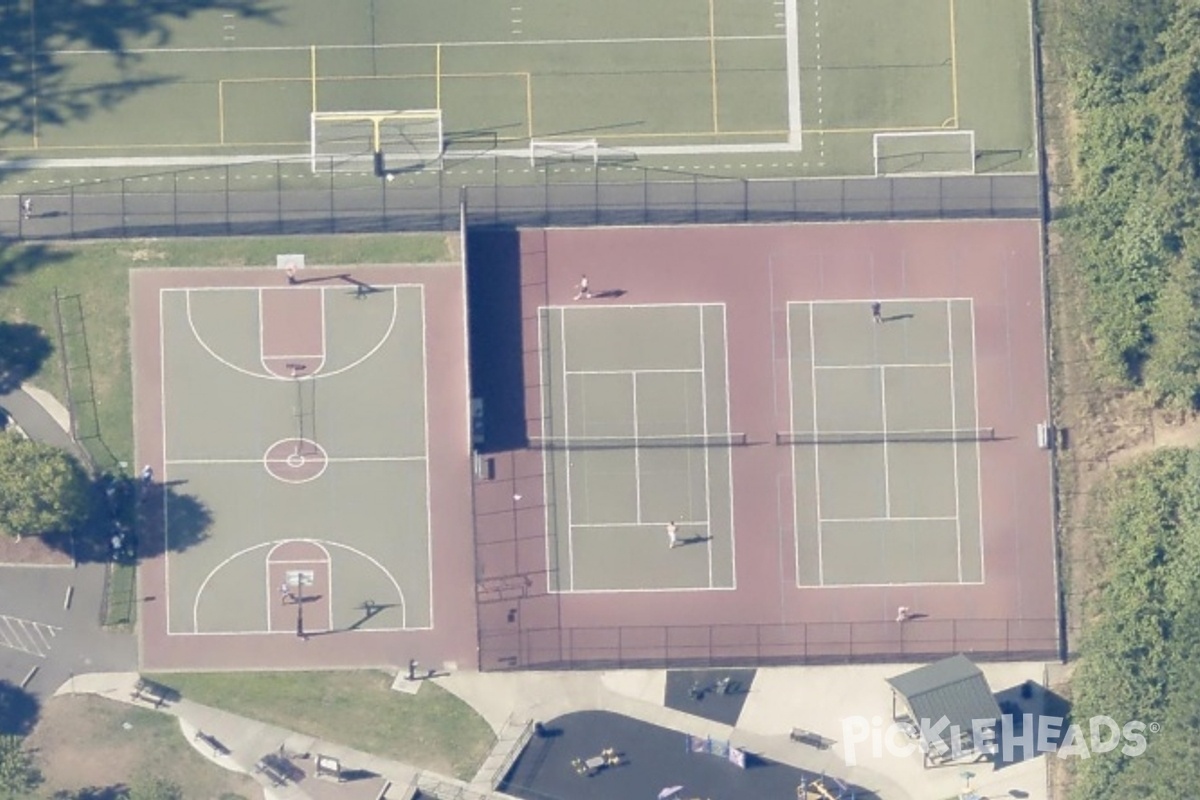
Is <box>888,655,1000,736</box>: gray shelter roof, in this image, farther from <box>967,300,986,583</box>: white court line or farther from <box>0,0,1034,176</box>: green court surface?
<box>0,0,1034,176</box>: green court surface

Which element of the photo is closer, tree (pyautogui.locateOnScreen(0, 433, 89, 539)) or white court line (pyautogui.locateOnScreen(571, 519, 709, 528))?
tree (pyautogui.locateOnScreen(0, 433, 89, 539))

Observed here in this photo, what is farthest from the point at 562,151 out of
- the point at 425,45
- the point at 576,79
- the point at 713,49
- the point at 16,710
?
the point at 16,710

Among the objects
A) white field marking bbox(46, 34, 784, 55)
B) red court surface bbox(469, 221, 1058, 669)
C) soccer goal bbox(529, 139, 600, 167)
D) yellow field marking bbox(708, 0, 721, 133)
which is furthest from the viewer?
yellow field marking bbox(708, 0, 721, 133)

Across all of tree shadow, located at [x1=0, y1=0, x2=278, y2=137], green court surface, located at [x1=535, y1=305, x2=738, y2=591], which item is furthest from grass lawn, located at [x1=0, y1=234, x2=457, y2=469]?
green court surface, located at [x1=535, y1=305, x2=738, y2=591]

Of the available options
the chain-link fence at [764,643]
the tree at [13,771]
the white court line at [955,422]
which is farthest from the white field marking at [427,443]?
the white court line at [955,422]

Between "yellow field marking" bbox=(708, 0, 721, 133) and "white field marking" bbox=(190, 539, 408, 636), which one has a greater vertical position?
"yellow field marking" bbox=(708, 0, 721, 133)

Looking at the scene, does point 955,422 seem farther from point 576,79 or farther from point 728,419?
point 576,79

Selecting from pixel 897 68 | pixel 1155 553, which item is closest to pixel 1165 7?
pixel 897 68
